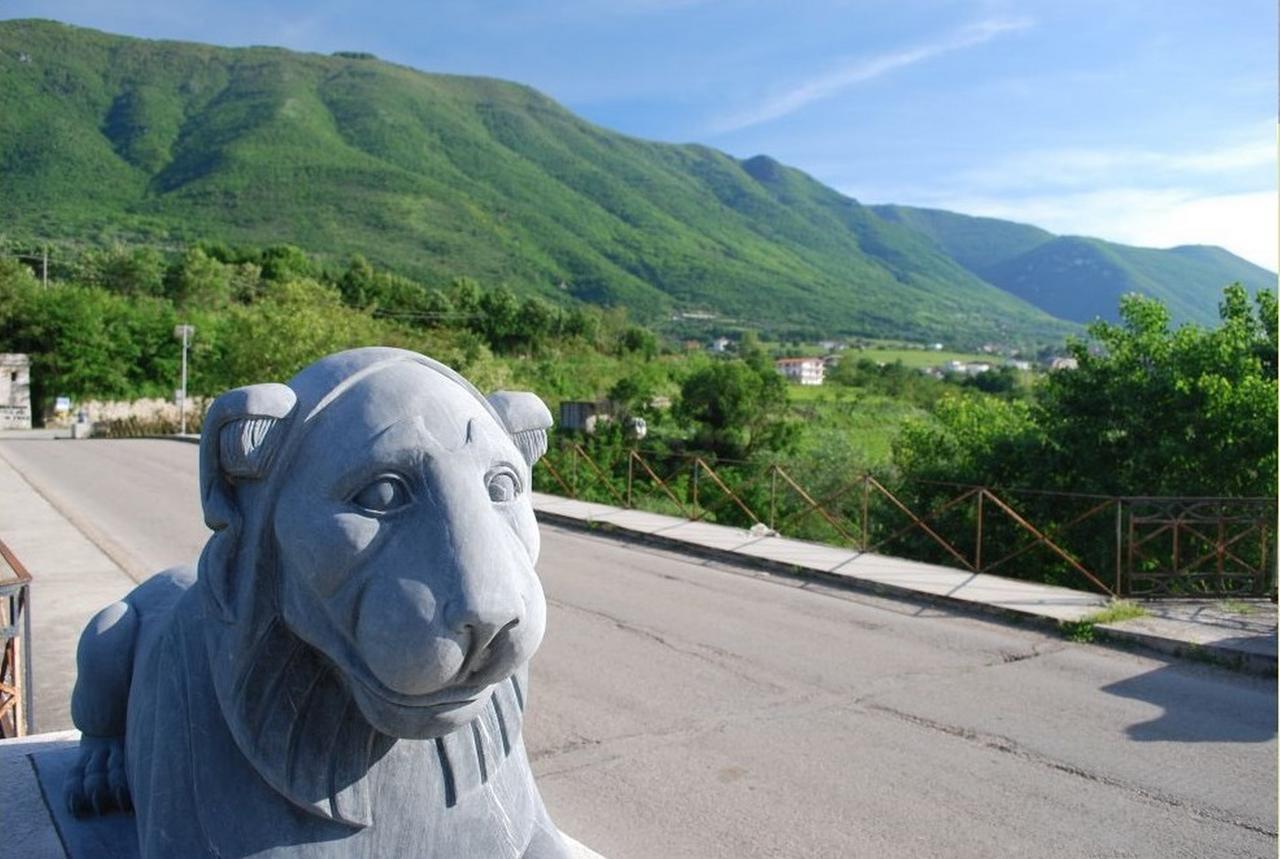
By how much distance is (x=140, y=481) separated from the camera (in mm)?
17609

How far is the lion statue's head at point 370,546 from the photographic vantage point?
151 cm

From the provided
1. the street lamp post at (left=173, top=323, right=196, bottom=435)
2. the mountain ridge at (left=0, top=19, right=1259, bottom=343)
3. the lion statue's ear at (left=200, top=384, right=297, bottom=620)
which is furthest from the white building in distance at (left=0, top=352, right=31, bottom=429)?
the lion statue's ear at (left=200, top=384, right=297, bottom=620)

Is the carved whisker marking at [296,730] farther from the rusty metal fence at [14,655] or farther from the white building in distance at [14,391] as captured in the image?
the white building in distance at [14,391]

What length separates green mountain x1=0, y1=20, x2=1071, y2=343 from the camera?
70062mm

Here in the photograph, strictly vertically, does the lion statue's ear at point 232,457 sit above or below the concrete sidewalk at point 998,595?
above

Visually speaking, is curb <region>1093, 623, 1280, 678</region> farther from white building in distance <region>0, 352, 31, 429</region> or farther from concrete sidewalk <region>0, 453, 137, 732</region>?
white building in distance <region>0, 352, 31, 429</region>

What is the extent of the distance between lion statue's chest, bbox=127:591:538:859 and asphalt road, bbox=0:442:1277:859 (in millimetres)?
2439

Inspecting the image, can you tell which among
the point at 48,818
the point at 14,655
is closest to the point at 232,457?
the point at 48,818

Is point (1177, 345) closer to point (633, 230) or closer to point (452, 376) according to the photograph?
point (452, 376)

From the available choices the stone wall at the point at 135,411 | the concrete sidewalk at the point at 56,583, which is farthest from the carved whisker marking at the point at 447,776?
the stone wall at the point at 135,411

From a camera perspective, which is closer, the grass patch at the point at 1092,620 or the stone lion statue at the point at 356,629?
the stone lion statue at the point at 356,629

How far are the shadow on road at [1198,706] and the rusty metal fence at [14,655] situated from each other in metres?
5.84

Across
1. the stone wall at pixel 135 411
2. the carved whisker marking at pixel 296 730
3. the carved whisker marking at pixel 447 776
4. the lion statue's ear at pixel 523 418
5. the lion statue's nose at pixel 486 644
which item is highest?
the lion statue's ear at pixel 523 418

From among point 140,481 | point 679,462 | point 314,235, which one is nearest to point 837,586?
point 140,481
